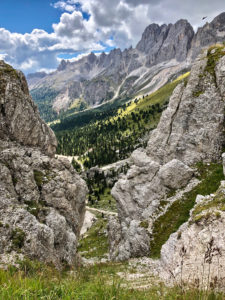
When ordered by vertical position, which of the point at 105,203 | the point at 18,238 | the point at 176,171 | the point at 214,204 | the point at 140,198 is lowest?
the point at 105,203

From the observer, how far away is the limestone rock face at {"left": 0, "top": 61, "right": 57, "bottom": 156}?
32938 millimetres

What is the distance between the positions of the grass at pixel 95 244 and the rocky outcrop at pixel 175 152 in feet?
34.2

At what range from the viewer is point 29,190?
90.2 feet

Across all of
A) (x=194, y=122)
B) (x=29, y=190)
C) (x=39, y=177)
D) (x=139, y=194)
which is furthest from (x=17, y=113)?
(x=194, y=122)

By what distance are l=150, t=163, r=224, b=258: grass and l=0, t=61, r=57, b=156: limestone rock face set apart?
26.1 meters

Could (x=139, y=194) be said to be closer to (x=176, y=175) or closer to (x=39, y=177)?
(x=176, y=175)

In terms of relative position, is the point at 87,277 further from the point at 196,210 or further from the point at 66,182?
the point at 66,182

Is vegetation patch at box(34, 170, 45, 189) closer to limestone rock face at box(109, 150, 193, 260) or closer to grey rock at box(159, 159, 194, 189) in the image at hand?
limestone rock face at box(109, 150, 193, 260)

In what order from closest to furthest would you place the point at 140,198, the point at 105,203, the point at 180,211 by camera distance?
the point at 180,211 < the point at 140,198 < the point at 105,203

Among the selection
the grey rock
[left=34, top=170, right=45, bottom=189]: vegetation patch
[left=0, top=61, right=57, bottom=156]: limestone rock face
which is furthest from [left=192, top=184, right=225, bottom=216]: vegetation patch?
[left=0, top=61, right=57, bottom=156]: limestone rock face

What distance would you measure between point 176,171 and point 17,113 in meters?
29.4

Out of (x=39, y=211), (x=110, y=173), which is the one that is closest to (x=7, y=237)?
(x=39, y=211)

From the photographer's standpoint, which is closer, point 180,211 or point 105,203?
point 180,211

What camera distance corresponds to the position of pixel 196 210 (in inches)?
808
